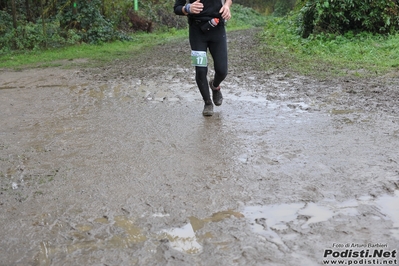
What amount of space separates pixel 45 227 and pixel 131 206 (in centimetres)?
58

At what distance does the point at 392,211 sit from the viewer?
3.04m

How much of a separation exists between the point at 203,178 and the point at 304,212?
937 mm

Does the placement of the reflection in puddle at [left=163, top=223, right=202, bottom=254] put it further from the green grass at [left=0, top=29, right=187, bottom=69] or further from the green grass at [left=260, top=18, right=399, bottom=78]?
the green grass at [left=0, top=29, right=187, bottom=69]

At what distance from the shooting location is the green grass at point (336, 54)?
8.53 m

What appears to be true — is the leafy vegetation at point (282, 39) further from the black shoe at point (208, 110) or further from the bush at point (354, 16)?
the black shoe at point (208, 110)

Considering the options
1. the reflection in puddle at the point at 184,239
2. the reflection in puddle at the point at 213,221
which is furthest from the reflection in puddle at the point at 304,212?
the reflection in puddle at the point at 184,239

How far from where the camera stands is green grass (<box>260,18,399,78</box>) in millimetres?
8531

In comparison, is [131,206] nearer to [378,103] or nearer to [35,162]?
[35,162]

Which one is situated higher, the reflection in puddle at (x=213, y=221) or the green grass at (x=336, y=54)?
the reflection in puddle at (x=213, y=221)

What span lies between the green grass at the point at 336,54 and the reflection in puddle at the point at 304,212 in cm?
512

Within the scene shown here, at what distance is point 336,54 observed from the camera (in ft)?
35.2

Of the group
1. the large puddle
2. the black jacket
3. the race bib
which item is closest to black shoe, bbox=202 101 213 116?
the large puddle

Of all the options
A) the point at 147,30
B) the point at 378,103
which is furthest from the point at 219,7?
the point at 147,30

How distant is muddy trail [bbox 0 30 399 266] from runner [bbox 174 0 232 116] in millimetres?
527
